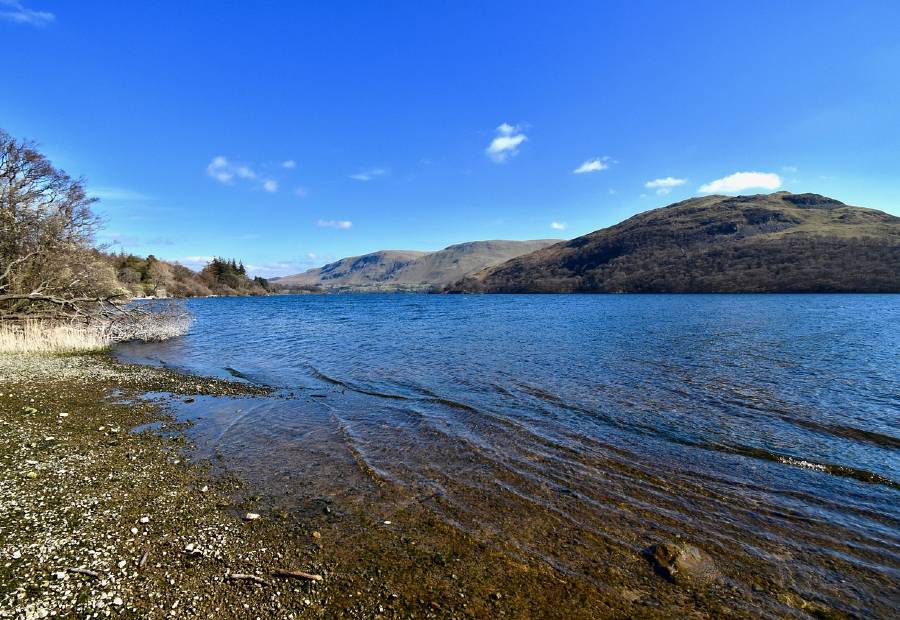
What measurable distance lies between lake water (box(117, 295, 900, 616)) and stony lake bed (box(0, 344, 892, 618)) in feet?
1.24

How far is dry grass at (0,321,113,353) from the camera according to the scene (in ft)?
90.5

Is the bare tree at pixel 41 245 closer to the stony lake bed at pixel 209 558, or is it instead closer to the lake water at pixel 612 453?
the lake water at pixel 612 453

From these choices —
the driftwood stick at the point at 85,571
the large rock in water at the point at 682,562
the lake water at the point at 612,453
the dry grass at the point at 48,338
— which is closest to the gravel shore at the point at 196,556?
the driftwood stick at the point at 85,571

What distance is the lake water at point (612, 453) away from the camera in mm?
8102

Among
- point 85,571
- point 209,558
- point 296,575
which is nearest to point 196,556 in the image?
point 209,558

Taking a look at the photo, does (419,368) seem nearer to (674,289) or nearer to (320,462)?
(320,462)

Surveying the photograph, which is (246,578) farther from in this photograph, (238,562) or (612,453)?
(612,453)

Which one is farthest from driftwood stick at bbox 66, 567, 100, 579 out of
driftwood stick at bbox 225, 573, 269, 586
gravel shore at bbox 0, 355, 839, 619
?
driftwood stick at bbox 225, 573, 269, 586

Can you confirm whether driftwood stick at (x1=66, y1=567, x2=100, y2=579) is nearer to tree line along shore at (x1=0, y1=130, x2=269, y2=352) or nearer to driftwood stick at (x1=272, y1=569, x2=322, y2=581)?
driftwood stick at (x1=272, y1=569, x2=322, y2=581)

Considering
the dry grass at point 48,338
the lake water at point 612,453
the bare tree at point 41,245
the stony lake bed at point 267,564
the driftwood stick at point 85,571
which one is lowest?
the lake water at point 612,453

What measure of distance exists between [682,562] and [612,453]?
5.38m

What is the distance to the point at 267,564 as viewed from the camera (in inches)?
272

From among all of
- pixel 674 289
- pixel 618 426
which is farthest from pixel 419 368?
pixel 674 289

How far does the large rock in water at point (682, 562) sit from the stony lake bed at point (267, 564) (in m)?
0.03
